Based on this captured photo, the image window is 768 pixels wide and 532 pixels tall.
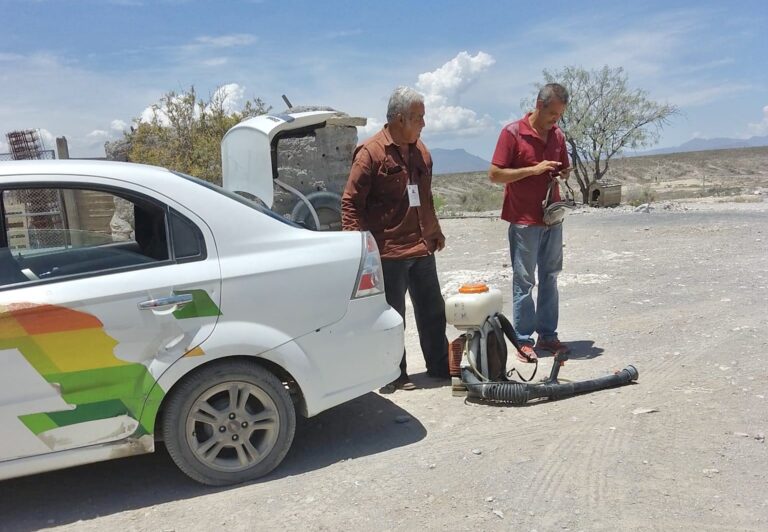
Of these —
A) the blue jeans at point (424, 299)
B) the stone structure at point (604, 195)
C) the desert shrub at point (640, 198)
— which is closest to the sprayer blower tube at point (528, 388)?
the blue jeans at point (424, 299)

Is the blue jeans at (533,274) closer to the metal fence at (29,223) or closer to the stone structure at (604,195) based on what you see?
the metal fence at (29,223)

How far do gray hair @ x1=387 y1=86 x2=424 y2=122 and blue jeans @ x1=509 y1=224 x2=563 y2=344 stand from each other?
55.7 inches

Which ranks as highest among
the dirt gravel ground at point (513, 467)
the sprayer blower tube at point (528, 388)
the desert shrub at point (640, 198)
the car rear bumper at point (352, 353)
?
the desert shrub at point (640, 198)

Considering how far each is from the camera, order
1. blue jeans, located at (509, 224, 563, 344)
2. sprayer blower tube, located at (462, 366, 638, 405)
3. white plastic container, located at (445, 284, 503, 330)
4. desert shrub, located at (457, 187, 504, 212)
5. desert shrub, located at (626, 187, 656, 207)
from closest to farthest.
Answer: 1. sprayer blower tube, located at (462, 366, 638, 405)
2. white plastic container, located at (445, 284, 503, 330)
3. blue jeans, located at (509, 224, 563, 344)
4. desert shrub, located at (626, 187, 656, 207)
5. desert shrub, located at (457, 187, 504, 212)

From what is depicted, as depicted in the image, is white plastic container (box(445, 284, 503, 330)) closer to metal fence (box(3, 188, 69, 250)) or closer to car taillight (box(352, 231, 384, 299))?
car taillight (box(352, 231, 384, 299))

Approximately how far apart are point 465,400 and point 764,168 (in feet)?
219

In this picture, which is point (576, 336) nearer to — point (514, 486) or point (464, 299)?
point (464, 299)

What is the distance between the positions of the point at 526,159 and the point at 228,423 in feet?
10.1

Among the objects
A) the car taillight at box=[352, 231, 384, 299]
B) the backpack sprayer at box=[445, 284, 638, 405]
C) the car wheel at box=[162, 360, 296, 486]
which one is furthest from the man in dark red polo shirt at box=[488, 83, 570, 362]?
the car wheel at box=[162, 360, 296, 486]

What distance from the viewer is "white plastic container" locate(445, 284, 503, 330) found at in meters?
4.55

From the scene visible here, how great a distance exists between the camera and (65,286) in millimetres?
3129

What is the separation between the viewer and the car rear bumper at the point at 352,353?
11.7 ft

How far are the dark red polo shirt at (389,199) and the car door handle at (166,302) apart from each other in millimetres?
1553

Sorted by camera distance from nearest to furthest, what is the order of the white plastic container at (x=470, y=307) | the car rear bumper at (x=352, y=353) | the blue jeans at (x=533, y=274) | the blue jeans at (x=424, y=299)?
the car rear bumper at (x=352, y=353) → the white plastic container at (x=470, y=307) → the blue jeans at (x=424, y=299) → the blue jeans at (x=533, y=274)
